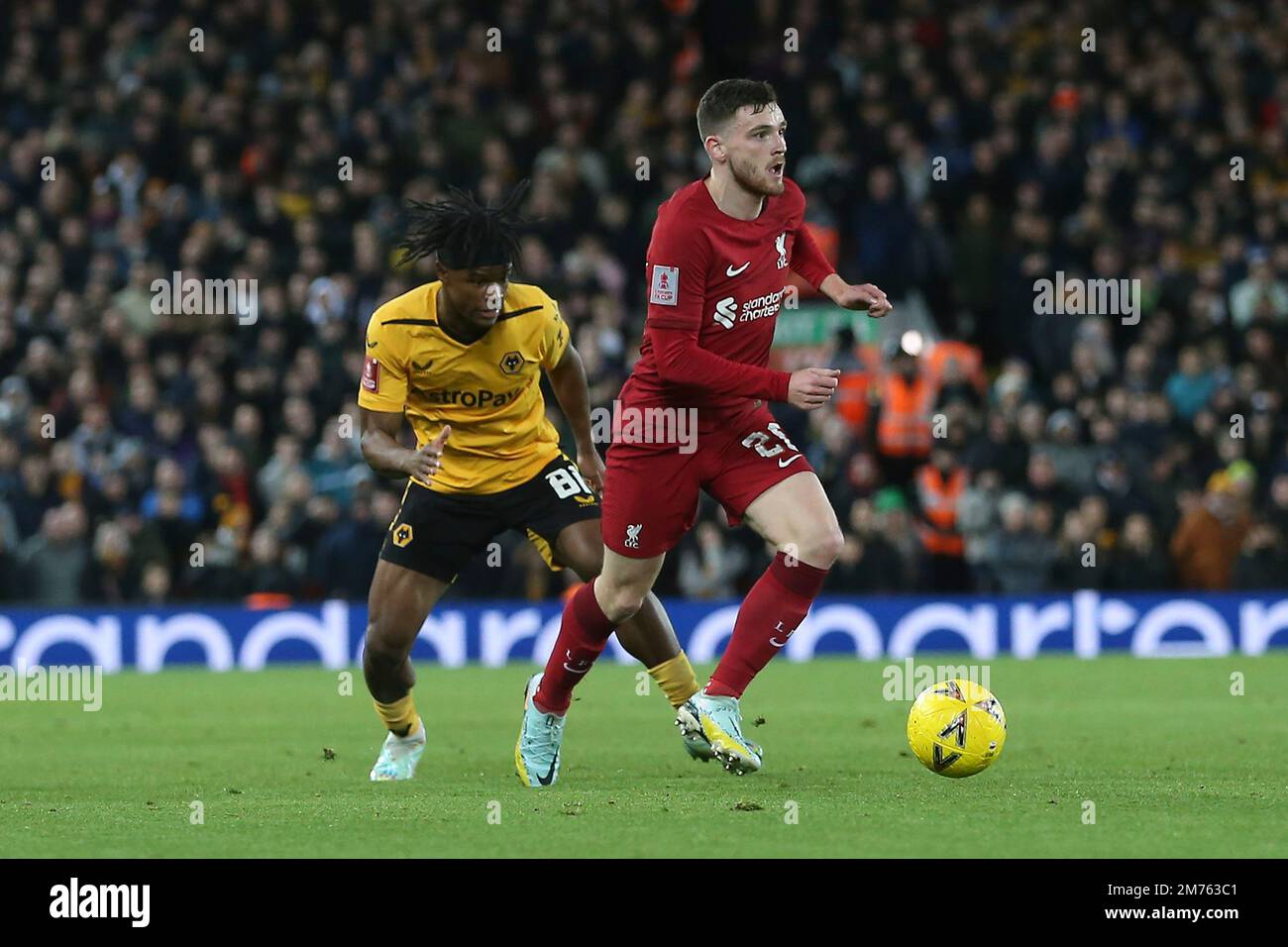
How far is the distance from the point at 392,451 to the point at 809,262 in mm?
1853

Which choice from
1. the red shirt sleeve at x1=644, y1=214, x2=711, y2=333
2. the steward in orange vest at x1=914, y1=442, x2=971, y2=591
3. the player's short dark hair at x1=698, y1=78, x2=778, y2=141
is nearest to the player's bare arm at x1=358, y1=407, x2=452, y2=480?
the red shirt sleeve at x1=644, y1=214, x2=711, y2=333

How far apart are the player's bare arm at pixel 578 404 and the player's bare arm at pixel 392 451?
31.6 inches

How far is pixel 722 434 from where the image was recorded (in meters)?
8.14

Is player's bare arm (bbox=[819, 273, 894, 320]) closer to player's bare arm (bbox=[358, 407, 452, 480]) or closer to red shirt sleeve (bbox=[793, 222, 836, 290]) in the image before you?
red shirt sleeve (bbox=[793, 222, 836, 290])

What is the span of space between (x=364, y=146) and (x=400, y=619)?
38.4 ft

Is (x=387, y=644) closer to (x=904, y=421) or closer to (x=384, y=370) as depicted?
(x=384, y=370)

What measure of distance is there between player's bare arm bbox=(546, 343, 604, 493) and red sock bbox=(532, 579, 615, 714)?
864mm

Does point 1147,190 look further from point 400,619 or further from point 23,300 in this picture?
point 400,619

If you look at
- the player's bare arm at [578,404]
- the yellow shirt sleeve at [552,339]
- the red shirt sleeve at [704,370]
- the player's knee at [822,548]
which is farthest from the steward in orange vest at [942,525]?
the red shirt sleeve at [704,370]

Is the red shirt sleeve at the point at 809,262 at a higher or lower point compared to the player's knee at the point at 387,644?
higher

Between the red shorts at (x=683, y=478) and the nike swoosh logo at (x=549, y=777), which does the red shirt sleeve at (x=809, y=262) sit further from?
the nike swoosh logo at (x=549, y=777)

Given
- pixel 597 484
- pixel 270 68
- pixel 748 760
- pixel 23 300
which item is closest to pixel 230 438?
pixel 23 300

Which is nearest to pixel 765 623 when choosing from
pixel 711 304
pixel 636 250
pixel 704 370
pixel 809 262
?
pixel 704 370

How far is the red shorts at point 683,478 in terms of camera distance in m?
8.05
